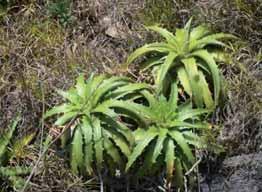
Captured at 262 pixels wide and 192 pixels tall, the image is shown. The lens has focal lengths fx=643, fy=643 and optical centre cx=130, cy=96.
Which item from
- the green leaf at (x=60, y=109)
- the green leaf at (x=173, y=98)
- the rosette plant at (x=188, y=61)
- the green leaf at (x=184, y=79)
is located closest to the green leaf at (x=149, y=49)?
the rosette plant at (x=188, y=61)

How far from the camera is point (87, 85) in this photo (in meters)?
3.78

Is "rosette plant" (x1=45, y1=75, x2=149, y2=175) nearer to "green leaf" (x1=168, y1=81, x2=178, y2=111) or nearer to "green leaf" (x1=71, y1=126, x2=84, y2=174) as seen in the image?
"green leaf" (x1=71, y1=126, x2=84, y2=174)

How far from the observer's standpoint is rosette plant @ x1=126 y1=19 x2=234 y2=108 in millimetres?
3834

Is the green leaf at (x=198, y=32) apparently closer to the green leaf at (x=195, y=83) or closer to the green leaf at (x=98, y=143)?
the green leaf at (x=195, y=83)

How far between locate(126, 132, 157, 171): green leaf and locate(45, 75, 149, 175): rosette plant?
57mm

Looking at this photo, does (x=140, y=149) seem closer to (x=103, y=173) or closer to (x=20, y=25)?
(x=103, y=173)

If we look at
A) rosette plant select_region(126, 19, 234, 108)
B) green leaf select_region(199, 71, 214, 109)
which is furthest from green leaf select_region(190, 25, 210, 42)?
green leaf select_region(199, 71, 214, 109)

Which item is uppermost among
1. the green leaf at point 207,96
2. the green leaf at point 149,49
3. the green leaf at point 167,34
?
the green leaf at point 167,34

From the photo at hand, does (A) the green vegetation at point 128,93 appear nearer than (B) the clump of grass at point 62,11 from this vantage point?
Yes

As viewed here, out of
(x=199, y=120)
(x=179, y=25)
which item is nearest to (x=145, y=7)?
(x=179, y=25)

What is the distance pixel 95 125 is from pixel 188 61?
71 centimetres

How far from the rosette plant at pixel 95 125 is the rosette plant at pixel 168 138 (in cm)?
10

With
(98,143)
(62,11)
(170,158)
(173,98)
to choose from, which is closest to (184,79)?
(173,98)

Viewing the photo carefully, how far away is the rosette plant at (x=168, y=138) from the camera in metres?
3.59
